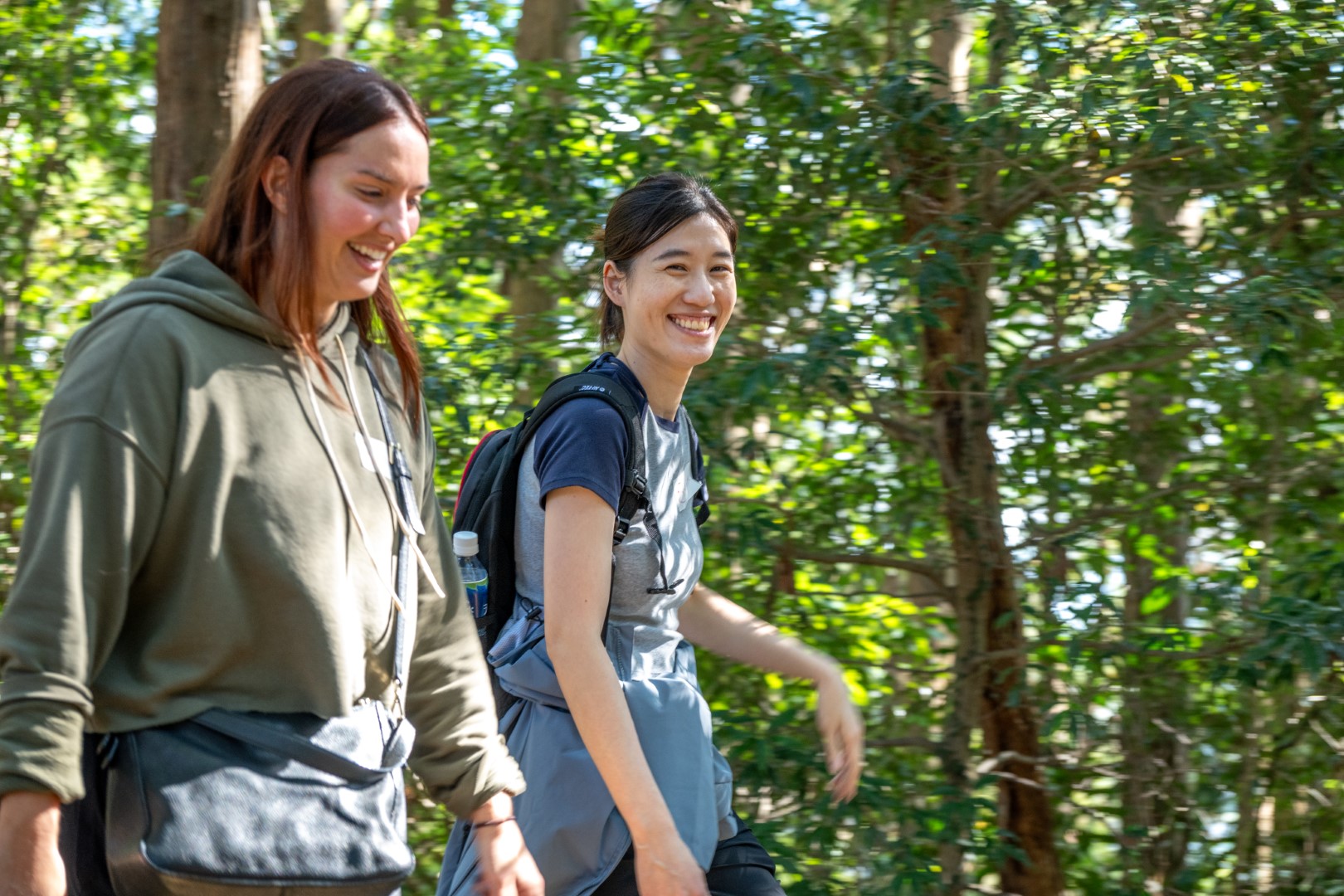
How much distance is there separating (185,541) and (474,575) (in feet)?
2.73

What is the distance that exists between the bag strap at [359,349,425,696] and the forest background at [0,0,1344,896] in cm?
178

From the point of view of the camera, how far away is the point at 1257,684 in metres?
3.70

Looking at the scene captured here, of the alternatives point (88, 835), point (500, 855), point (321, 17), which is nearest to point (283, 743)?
point (88, 835)

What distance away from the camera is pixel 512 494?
7.95ft

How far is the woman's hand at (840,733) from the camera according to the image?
2568 mm

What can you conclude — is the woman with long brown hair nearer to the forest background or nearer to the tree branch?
the forest background

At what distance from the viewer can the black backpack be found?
7.65 feet

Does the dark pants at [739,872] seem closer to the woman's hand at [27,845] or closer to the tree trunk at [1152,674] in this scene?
the woman's hand at [27,845]

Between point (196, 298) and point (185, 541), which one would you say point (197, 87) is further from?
point (185, 541)

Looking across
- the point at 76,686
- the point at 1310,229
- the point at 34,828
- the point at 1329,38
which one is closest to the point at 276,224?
the point at 76,686

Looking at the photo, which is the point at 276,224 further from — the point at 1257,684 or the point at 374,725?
the point at 1257,684

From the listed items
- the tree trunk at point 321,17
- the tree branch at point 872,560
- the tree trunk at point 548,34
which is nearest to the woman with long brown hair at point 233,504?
the tree branch at point 872,560

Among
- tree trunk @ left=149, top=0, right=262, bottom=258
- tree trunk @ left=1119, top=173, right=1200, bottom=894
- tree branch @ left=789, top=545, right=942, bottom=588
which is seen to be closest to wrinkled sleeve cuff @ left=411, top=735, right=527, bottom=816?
tree branch @ left=789, top=545, right=942, bottom=588

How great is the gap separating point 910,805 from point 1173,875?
43.0 inches
